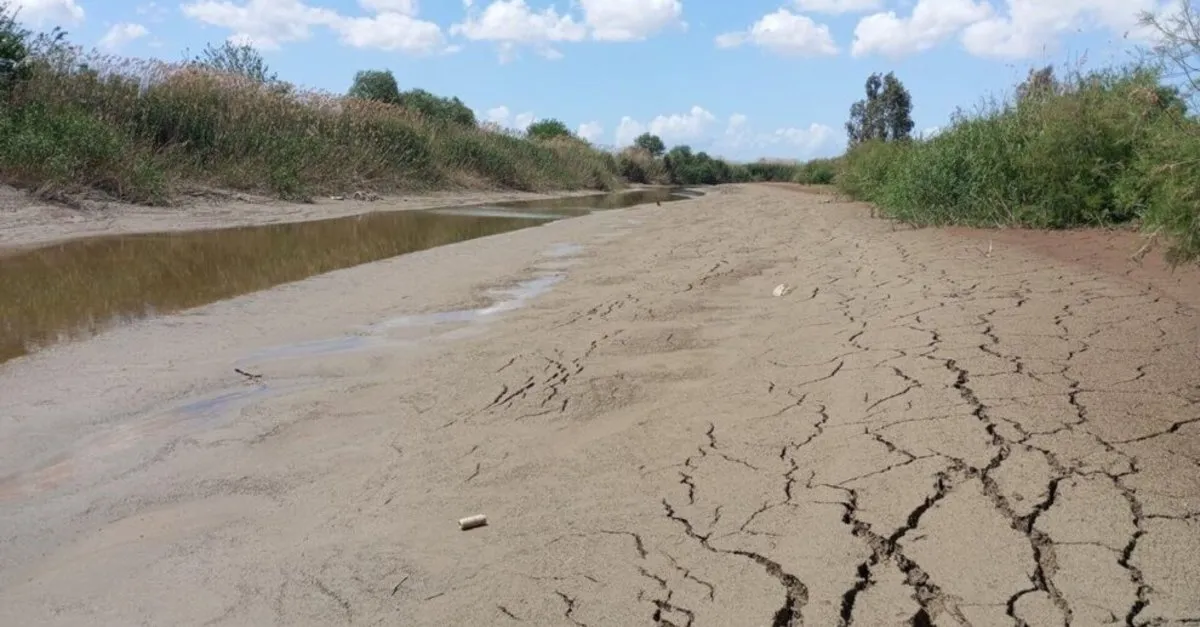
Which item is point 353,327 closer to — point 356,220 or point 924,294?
point 924,294

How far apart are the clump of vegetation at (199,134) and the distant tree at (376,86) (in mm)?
4396

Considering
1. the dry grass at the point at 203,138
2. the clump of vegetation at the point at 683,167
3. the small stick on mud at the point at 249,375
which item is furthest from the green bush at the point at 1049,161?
the clump of vegetation at the point at 683,167

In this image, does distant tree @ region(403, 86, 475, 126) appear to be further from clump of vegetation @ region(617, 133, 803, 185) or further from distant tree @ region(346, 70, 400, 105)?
clump of vegetation @ region(617, 133, 803, 185)

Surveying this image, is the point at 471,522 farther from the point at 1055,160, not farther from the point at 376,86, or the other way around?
the point at 376,86

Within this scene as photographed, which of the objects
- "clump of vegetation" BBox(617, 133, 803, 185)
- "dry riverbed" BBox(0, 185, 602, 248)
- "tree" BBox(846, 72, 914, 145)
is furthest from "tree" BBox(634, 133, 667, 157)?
"dry riverbed" BBox(0, 185, 602, 248)

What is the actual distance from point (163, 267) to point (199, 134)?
31.4 ft

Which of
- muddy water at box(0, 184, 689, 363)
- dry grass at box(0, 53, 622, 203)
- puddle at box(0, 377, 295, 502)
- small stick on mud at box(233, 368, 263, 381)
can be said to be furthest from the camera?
dry grass at box(0, 53, 622, 203)

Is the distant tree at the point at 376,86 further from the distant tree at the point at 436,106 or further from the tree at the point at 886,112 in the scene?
the tree at the point at 886,112

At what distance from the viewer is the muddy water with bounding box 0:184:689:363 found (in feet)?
24.0

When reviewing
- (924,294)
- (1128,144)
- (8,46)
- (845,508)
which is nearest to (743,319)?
(924,294)

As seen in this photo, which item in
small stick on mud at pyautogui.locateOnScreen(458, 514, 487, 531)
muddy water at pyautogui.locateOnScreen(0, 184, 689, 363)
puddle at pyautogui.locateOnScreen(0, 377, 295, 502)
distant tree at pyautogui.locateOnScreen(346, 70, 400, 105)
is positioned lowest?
puddle at pyautogui.locateOnScreen(0, 377, 295, 502)

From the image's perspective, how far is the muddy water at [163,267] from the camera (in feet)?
24.0

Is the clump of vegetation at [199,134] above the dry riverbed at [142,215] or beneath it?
above

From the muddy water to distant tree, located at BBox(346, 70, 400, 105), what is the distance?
764 inches
